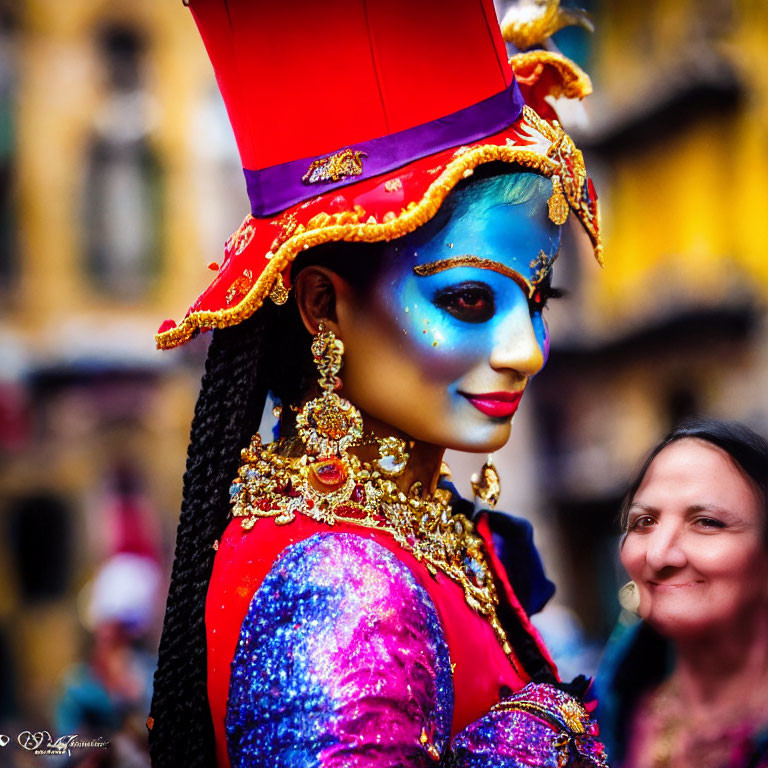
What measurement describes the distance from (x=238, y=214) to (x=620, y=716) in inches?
687

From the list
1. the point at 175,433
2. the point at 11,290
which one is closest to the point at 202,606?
the point at 175,433

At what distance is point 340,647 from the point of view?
1948mm

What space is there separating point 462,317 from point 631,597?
0.64 metres

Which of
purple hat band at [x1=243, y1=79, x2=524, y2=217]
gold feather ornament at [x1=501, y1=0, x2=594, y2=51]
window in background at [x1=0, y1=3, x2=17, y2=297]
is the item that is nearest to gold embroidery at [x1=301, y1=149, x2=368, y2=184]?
purple hat band at [x1=243, y1=79, x2=524, y2=217]

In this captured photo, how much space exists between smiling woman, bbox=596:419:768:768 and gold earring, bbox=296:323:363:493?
577 millimetres

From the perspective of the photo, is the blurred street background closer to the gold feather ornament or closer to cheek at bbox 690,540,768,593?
the gold feather ornament

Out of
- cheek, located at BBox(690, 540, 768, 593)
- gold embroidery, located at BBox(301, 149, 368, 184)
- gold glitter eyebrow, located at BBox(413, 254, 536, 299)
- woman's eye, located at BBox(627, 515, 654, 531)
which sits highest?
gold embroidery, located at BBox(301, 149, 368, 184)

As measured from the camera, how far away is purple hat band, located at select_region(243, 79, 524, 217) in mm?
2193

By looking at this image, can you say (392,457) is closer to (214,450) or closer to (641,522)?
(214,450)

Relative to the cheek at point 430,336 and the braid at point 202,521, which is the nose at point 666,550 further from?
the braid at point 202,521

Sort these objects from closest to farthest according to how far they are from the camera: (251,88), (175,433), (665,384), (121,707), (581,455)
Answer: (251,88) → (121,707) → (175,433) → (665,384) → (581,455)

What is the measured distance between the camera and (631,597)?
2.29 meters

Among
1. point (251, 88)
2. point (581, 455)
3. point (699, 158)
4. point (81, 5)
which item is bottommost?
point (581, 455)

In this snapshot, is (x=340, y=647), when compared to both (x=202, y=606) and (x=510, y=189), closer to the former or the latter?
(x=202, y=606)
